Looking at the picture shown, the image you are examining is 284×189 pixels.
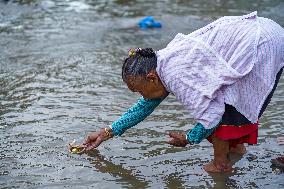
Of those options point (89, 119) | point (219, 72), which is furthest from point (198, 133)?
point (89, 119)

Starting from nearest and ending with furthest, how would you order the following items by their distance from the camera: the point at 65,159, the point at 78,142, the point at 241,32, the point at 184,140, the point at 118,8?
the point at 241,32, the point at 184,140, the point at 65,159, the point at 78,142, the point at 118,8

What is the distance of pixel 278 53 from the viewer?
3.27 metres

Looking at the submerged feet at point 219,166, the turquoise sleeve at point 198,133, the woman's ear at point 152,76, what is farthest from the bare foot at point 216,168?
the woman's ear at point 152,76

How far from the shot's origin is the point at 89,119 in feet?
15.2

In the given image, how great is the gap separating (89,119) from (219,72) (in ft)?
5.79

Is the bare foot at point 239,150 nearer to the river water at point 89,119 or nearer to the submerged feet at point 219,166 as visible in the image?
the river water at point 89,119

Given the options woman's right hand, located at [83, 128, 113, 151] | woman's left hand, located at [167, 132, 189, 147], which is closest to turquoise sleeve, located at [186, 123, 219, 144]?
woman's left hand, located at [167, 132, 189, 147]

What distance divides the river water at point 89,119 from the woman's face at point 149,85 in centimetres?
64

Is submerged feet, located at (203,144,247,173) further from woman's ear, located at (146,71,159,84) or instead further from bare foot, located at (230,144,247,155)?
woman's ear, located at (146,71,159,84)

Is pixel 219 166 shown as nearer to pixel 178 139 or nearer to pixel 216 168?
pixel 216 168

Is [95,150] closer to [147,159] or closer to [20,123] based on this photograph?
[147,159]

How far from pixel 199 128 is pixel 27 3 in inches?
305

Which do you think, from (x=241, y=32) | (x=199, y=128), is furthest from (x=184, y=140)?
(x=241, y=32)

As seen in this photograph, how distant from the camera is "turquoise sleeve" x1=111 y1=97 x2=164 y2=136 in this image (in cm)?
357
